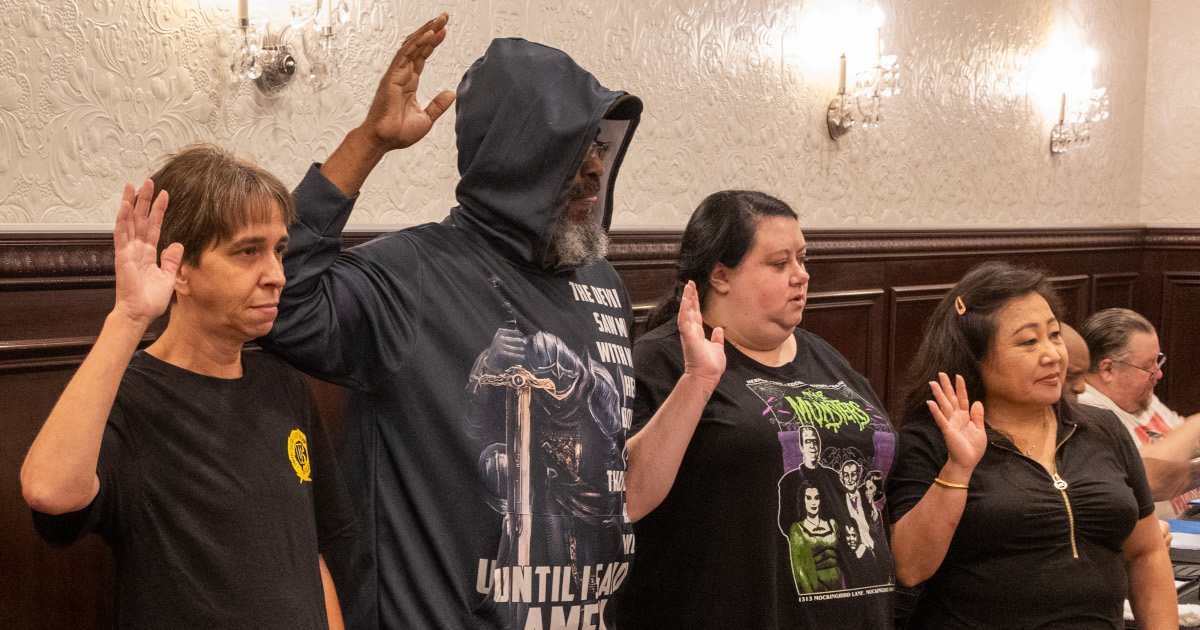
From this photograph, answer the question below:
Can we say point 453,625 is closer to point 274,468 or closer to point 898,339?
point 274,468

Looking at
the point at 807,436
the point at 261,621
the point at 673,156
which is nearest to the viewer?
the point at 261,621

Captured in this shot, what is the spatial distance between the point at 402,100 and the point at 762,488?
104cm

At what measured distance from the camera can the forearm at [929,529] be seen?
2.24m

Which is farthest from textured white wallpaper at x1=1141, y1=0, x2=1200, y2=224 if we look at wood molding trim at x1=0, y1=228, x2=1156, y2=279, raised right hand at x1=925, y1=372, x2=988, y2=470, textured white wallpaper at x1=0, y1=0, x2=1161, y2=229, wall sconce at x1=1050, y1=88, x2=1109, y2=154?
raised right hand at x1=925, y1=372, x2=988, y2=470

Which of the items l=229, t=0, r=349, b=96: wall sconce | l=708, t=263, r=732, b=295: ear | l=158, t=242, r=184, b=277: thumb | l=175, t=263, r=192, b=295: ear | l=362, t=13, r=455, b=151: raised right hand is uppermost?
l=229, t=0, r=349, b=96: wall sconce

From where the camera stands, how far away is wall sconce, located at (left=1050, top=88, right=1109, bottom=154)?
19.0 ft

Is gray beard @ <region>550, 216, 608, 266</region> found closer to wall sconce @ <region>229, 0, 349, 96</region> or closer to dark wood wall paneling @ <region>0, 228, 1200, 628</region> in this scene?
dark wood wall paneling @ <region>0, 228, 1200, 628</region>

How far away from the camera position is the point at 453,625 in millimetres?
1614

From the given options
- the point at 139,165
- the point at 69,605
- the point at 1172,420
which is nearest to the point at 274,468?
the point at 69,605

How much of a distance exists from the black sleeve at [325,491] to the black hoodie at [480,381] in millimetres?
37

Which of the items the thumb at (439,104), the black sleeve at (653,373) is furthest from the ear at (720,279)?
the thumb at (439,104)

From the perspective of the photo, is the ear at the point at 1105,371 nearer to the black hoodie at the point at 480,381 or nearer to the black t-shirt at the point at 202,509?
the black hoodie at the point at 480,381

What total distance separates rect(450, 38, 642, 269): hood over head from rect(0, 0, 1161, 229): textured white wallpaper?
780 millimetres

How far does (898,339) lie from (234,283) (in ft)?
12.5
